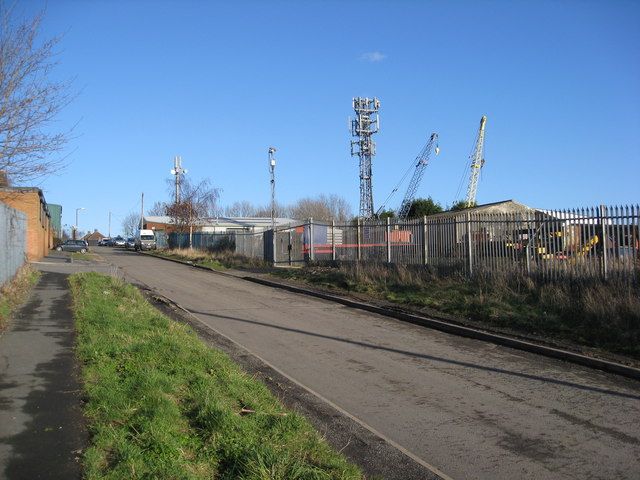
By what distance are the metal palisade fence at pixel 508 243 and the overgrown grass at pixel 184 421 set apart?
904 centimetres

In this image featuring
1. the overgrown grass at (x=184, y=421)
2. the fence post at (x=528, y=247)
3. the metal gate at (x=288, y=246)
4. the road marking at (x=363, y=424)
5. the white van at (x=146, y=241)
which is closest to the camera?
the overgrown grass at (x=184, y=421)

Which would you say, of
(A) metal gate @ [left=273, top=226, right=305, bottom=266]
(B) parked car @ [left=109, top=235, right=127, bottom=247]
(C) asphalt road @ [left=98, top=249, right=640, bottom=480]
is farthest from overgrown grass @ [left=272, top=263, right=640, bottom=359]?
(B) parked car @ [left=109, top=235, right=127, bottom=247]

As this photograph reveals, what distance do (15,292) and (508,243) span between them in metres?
12.5

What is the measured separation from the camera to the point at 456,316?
492 inches

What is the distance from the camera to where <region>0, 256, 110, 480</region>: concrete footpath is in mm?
4277

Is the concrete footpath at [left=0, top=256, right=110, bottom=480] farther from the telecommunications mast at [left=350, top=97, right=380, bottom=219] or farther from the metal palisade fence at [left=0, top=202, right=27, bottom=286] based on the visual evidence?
the telecommunications mast at [left=350, top=97, right=380, bottom=219]

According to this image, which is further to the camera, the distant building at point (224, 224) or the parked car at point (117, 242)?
the parked car at point (117, 242)

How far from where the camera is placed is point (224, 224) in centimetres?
6831

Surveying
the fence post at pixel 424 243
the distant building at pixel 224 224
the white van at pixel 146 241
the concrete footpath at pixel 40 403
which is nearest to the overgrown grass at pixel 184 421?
the concrete footpath at pixel 40 403

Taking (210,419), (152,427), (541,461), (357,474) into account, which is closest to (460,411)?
(541,461)

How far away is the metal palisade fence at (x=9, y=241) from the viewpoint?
41.1ft

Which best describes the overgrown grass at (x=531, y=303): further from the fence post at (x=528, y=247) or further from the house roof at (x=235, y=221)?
the house roof at (x=235, y=221)

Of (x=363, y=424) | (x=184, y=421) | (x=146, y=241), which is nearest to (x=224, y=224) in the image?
(x=146, y=241)

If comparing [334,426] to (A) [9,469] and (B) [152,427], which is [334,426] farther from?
(A) [9,469]
